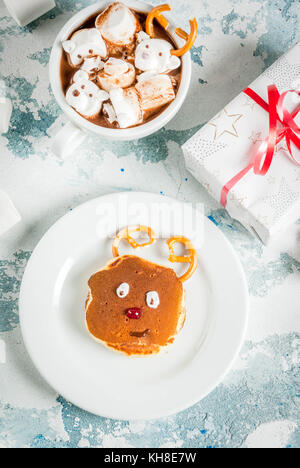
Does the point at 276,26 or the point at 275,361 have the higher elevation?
the point at 276,26

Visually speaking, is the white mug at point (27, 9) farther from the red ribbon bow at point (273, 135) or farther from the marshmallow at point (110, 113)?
the red ribbon bow at point (273, 135)

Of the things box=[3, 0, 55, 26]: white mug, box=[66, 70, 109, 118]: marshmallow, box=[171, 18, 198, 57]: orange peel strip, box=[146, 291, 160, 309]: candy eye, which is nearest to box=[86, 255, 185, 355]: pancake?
box=[146, 291, 160, 309]: candy eye

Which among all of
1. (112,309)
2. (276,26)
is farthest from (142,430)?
(276,26)

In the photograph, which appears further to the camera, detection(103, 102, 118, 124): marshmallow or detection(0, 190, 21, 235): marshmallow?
detection(0, 190, 21, 235): marshmallow

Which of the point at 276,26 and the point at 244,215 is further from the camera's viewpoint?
the point at 276,26

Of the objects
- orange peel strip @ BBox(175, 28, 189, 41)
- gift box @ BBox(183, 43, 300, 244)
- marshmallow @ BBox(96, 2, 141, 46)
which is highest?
marshmallow @ BBox(96, 2, 141, 46)

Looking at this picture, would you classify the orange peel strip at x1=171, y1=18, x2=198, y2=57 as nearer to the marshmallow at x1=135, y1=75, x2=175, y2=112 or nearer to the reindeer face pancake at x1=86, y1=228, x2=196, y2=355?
the marshmallow at x1=135, y1=75, x2=175, y2=112
